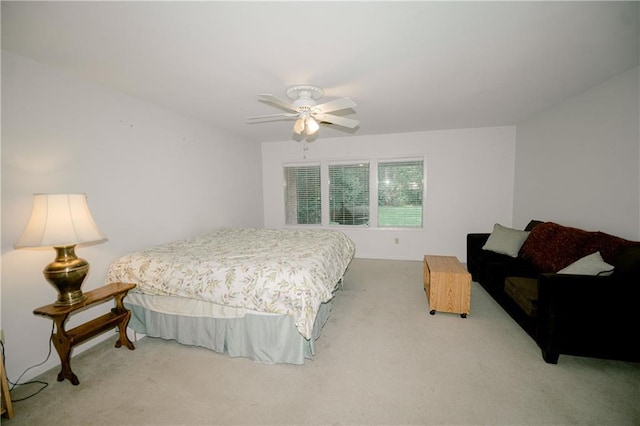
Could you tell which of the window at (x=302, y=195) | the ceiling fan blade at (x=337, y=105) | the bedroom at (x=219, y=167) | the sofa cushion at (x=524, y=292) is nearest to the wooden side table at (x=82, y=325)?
the bedroom at (x=219, y=167)

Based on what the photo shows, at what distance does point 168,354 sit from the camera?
2.19 meters

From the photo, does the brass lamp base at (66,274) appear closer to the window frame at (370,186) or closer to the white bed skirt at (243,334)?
the white bed skirt at (243,334)

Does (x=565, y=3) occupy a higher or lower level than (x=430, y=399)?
higher

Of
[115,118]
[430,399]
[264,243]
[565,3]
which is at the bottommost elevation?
[430,399]

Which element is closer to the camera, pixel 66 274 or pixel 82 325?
pixel 66 274

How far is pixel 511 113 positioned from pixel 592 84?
994 millimetres

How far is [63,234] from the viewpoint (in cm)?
177

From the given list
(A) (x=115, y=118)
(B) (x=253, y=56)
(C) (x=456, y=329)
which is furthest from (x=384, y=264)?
(A) (x=115, y=118)

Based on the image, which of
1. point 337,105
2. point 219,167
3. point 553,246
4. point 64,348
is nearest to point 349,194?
point 219,167

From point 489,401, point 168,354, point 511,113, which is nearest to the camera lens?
point 489,401

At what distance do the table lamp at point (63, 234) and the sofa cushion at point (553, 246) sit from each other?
413 cm

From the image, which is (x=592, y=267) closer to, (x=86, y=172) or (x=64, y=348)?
(x=64, y=348)

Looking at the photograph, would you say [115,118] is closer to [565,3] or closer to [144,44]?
[144,44]

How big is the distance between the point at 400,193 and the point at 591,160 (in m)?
2.57
